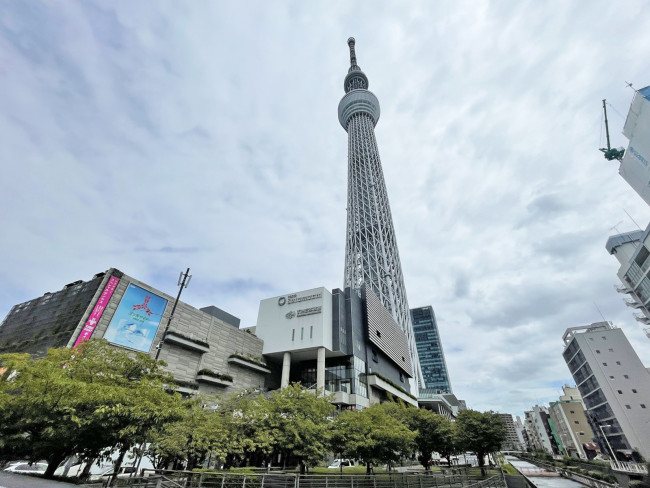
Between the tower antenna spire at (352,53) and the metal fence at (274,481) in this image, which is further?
the tower antenna spire at (352,53)

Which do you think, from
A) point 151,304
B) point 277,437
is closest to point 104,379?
Answer: point 277,437

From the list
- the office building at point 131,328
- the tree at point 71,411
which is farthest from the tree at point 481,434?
the tree at point 71,411

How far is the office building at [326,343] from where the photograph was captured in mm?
49562

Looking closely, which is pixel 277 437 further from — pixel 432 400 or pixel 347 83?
pixel 347 83

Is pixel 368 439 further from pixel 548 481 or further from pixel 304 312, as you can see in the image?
pixel 304 312

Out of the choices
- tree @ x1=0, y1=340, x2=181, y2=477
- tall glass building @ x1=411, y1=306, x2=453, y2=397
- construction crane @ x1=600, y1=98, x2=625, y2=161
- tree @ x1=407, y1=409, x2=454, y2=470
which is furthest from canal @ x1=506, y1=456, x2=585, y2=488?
tall glass building @ x1=411, y1=306, x2=453, y2=397

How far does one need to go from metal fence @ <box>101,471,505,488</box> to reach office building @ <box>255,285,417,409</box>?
25.2 metres

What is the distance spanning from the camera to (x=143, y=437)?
1627 centimetres

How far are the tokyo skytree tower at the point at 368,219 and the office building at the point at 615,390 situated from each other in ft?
144

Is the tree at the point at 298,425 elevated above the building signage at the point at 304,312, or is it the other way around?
the building signage at the point at 304,312

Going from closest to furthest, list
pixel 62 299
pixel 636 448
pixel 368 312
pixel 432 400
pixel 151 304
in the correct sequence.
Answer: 1. pixel 62 299
2. pixel 151 304
3. pixel 368 312
4. pixel 636 448
5. pixel 432 400

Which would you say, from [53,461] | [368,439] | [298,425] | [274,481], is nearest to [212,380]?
[298,425]

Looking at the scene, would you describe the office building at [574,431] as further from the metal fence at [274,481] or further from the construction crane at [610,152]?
the metal fence at [274,481]

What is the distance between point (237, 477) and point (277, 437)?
4.76 metres
